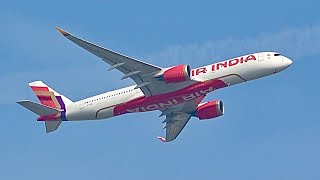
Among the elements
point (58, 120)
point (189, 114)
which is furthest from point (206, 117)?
point (58, 120)

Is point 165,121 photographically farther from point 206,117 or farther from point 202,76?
point 202,76

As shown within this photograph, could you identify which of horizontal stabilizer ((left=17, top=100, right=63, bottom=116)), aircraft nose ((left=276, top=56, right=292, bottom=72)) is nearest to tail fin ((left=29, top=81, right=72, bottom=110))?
horizontal stabilizer ((left=17, top=100, right=63, bottom=116))

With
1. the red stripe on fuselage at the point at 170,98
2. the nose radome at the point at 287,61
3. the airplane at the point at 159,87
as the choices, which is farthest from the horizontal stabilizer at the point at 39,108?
the nose radome at the point at 287,61

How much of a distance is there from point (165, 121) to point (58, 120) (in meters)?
13.7

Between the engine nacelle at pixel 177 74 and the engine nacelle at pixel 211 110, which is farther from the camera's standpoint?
the engine nacelle at pixel 211 110

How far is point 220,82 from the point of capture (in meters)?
101

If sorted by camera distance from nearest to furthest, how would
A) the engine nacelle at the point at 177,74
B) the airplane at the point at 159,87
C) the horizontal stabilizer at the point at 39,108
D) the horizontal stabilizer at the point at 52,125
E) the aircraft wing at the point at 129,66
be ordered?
the aircraft wing at the point at 129,66
the engine nacelle at the point at 177,74
the airplane at the point at 159,87
the horizontal stabilizer at the point at 39,108
the horizontal stabilizer at the point at 52,125

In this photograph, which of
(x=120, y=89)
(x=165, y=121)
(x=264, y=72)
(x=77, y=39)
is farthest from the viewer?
(x=165, y=121)

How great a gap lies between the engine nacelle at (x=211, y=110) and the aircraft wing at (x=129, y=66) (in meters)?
10.0

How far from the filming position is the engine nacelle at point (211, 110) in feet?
365

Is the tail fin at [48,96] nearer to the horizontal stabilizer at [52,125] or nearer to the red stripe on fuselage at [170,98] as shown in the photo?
the horizontal stabilizer at [52,125]

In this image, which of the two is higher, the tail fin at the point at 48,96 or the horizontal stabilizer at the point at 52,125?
the tail fin at the point at 48,96

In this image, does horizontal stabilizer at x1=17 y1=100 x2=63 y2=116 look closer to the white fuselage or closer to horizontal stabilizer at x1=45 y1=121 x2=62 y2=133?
horizontal stabilizer at x1=45 y1=121 x2=62 y2=133

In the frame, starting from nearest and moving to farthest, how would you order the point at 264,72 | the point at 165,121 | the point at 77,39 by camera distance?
1. the point at 77,39
2. the point at 264,72
3. the point at 165,121
